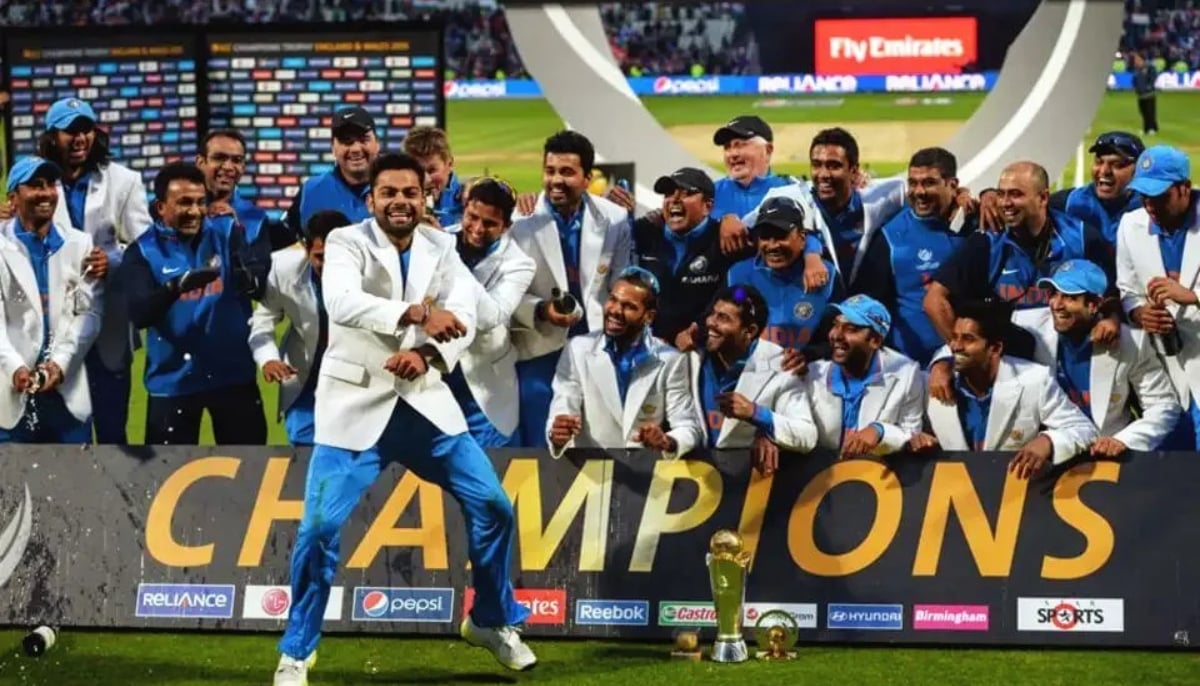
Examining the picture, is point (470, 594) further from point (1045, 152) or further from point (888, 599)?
point (1045, 152)

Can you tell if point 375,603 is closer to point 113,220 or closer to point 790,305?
point 790,305

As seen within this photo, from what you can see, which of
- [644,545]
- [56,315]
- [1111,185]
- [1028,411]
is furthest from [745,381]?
[56,315]

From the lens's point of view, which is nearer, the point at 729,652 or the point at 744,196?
the point at 729,652

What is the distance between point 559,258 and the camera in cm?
980

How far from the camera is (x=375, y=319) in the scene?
7660 mm

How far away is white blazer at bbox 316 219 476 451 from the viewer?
7.84 metres

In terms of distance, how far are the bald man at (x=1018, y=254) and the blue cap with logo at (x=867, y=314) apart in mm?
673

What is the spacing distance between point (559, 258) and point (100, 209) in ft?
7.61

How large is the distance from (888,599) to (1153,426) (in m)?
1.39

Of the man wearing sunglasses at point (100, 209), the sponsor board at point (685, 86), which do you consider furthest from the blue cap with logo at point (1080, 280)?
the sponsor board at point (685, 86)

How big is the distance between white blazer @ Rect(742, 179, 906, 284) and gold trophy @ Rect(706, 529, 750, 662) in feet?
6.15

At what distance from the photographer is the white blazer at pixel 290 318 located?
9.47m

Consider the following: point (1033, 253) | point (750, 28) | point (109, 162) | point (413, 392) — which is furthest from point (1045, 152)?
point (750, 28)

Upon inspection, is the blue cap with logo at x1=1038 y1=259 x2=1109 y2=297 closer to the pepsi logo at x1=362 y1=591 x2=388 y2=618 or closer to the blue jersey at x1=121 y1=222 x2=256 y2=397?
the pepsi logo at x1=362 y1=591 x2=388 y2=618
